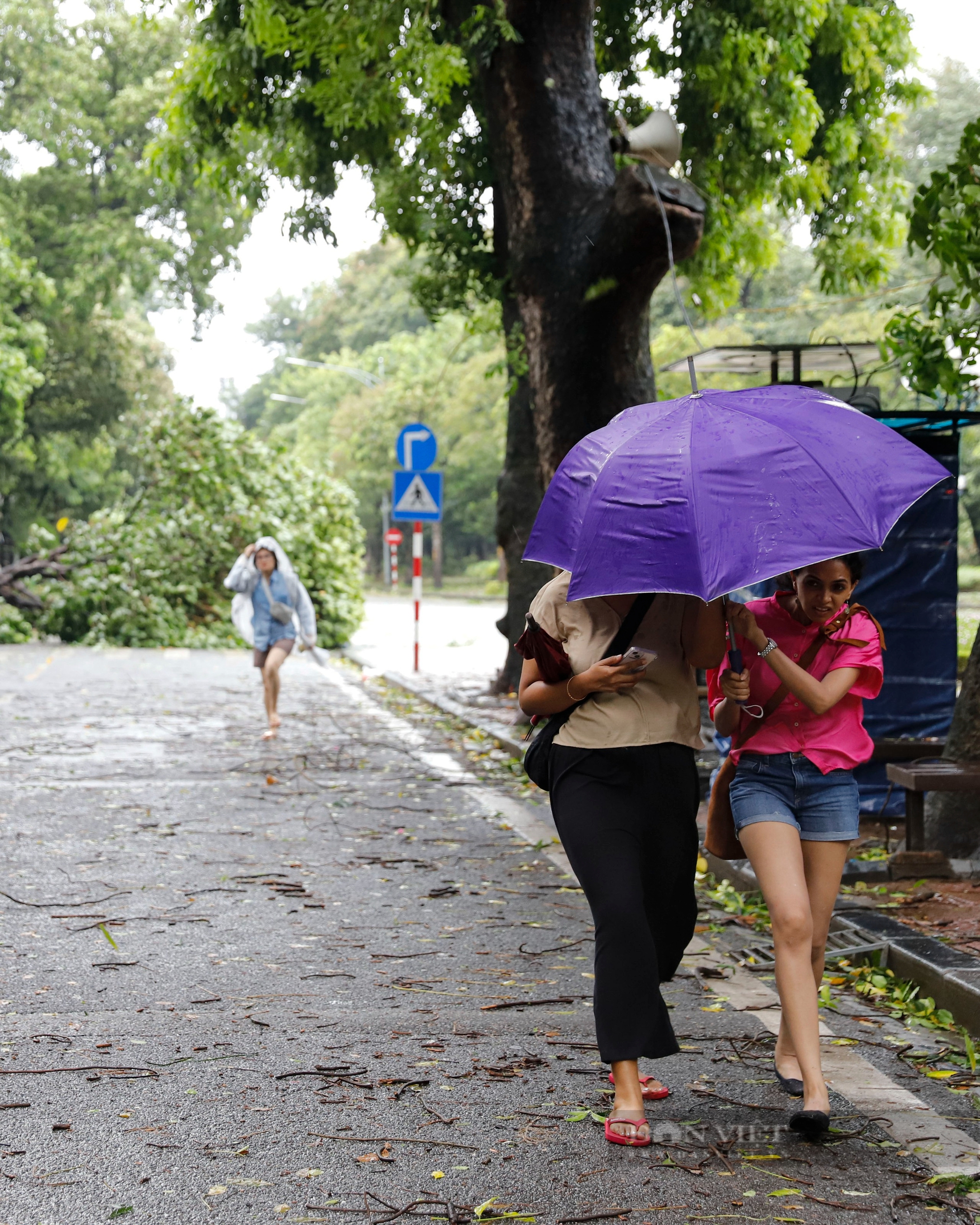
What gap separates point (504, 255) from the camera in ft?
42.7

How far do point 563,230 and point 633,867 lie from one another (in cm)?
650

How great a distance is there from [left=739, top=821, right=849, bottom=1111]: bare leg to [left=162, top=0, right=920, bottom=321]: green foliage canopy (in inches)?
309

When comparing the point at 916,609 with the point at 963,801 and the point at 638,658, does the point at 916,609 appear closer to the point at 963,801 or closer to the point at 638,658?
the point at 963,801

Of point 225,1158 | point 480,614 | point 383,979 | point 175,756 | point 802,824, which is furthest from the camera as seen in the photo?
point 480,614

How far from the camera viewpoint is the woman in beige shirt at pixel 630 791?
3.63 metres

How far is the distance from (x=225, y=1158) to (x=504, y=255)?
10.5 metres

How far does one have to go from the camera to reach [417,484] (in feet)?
59.8

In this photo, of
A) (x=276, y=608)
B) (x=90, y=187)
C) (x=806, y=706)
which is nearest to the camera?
(x=806, y=706)

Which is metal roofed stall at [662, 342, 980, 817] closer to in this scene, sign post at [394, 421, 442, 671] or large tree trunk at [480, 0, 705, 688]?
large tree trunk at [480, 0, 705, 688]

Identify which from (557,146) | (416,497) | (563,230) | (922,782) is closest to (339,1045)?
(922,782)

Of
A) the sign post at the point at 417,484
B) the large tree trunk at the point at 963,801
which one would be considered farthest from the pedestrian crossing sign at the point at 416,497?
the large tree trunk at the point at 963,801

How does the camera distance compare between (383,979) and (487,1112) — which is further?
(383,979)

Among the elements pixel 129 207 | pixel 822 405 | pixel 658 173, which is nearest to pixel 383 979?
pixel 822 405

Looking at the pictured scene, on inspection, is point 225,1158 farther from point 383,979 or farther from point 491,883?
point 491,883
